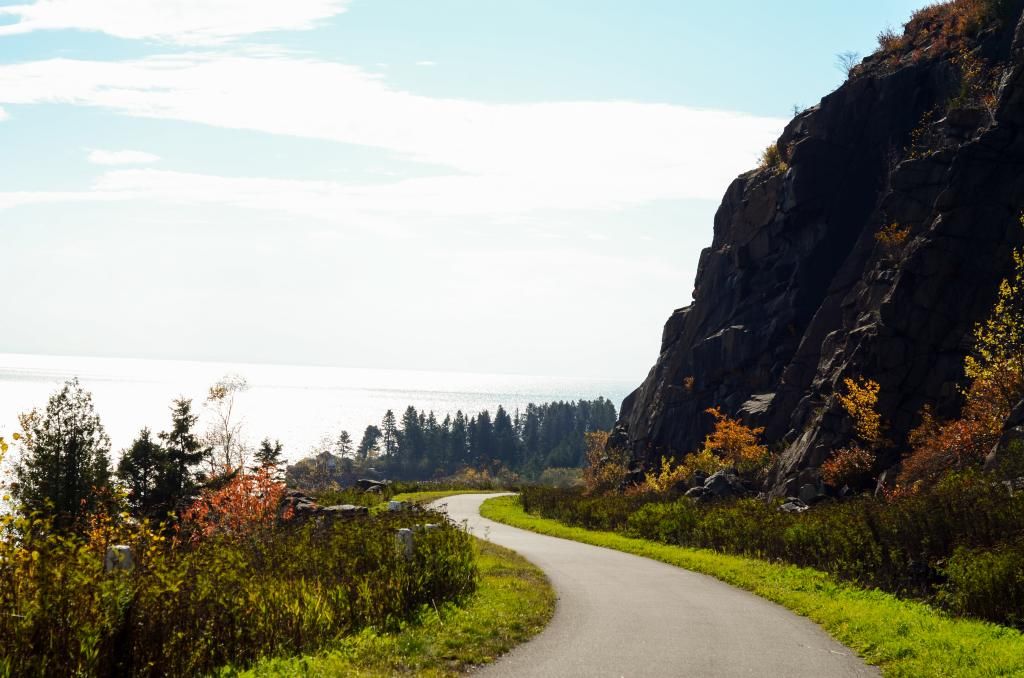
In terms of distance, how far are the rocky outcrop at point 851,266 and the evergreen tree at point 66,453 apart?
35.9 m

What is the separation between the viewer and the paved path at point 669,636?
438 inches

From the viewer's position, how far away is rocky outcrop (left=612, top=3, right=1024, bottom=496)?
35.6 meters

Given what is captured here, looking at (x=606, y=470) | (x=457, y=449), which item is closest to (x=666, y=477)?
(x=606, y=470)

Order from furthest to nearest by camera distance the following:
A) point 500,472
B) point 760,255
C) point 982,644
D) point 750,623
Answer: point 500,472
point 760,255
point 750,623
point 982,644

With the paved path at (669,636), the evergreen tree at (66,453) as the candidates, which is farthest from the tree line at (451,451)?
the paved path at (669,636)

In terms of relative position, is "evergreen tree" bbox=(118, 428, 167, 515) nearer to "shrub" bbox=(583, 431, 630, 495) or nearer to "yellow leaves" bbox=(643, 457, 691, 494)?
"shrub" bbox=(583, 431, 630, 495)

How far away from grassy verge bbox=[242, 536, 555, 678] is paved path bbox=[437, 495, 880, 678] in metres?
0.36

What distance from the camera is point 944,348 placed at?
3519 cm

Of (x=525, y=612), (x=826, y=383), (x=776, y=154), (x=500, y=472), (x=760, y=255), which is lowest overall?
(x=500, y=472)

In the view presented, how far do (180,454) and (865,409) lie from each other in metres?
37.7

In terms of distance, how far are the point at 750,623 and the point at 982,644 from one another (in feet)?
11.8

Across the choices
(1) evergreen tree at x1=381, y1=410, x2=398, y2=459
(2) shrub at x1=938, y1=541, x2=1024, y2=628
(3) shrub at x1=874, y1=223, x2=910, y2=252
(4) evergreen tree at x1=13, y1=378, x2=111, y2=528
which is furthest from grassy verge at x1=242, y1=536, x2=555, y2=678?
(1) evergreen tree at x1=381, y1=410, x2=398, y2=459

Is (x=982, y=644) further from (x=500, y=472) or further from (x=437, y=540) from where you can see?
(x=500, y=472)

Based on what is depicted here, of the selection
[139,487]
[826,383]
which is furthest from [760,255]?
[139,487]
